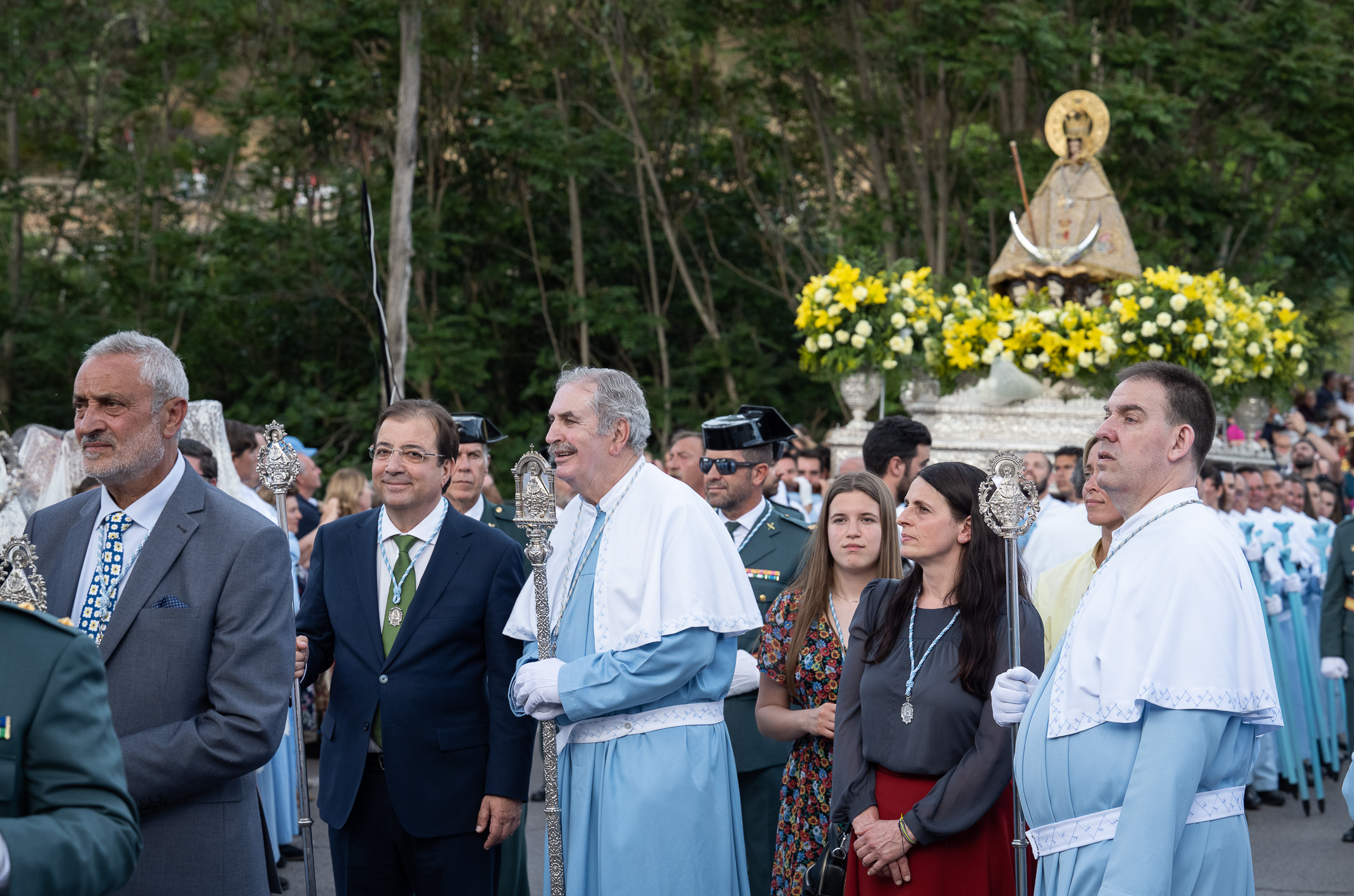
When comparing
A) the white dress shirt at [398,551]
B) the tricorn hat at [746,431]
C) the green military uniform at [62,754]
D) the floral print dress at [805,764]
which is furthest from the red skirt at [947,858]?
the green military uniform at [62,754]

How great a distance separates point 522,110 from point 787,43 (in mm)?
→ 3502

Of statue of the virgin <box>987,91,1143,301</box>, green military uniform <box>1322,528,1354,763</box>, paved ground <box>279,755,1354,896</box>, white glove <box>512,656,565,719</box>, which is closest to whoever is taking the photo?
white glove <box>512,656,565,719</box>

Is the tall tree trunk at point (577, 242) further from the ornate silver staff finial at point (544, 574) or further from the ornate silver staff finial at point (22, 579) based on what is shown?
the ornate silver staff finial at point (22, 579)

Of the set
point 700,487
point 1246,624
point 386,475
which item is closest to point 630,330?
point 700,487

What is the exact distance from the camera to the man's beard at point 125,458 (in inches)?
130

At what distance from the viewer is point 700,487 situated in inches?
280

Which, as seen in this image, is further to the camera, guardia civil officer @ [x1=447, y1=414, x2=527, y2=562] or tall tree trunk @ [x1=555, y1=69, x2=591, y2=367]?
tall tree trunk @ [x1=555, y1=69, x2=591, y2=367]

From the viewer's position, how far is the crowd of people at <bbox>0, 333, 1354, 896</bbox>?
292cm

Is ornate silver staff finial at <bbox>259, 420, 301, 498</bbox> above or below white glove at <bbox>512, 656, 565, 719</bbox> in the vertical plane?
above

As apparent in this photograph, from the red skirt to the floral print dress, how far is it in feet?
1.75

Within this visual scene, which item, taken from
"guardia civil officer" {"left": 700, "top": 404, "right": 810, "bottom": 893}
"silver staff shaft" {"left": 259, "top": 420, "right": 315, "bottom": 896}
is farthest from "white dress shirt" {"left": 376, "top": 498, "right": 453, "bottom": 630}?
"guardia civil officer" {"left": 700, "top": 404, "right": 810, "bottom": 893}

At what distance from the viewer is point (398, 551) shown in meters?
4.42

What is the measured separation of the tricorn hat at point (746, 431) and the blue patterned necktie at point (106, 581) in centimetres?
280

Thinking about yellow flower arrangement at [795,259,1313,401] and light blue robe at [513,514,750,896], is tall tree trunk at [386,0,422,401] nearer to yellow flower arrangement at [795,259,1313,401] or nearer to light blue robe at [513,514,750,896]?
yellow flower arrangement at [795,259,1313,401]
